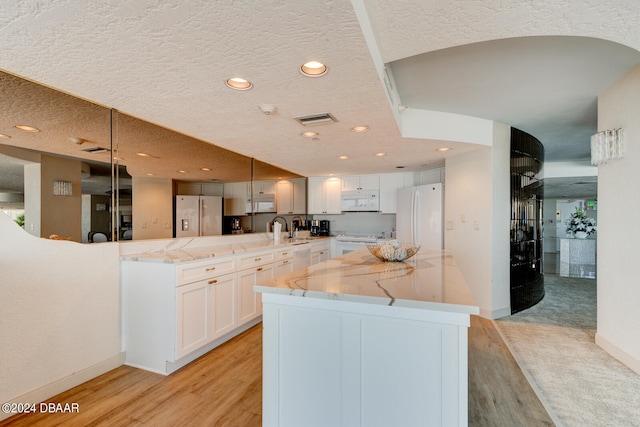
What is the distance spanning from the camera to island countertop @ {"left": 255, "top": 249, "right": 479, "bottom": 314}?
1.16m

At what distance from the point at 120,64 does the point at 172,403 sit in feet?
6.86

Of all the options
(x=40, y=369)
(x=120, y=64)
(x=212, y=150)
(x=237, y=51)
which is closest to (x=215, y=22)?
(x=237, y=51)

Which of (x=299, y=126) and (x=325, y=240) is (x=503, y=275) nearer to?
(x=325, y=240)

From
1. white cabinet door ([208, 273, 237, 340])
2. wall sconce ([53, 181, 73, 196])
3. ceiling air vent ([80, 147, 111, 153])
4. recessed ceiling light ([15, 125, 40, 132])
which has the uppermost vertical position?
recessed ceiling light ([15, 125, 40, 132])

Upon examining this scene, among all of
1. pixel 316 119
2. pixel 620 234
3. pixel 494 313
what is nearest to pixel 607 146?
pixel 620 234

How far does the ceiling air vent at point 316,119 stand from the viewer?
2289mm

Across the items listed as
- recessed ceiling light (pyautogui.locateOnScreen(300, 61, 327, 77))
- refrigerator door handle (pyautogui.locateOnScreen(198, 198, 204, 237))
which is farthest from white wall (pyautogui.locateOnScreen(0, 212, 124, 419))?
recessed ceiling light (pyautogui.locateOnScreen(300, 61, 327, 77))

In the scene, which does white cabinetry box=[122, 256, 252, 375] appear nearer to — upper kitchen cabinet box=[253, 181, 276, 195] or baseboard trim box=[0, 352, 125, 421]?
baseboard trim box=[0, 352, 125, 421]

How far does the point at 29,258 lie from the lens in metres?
1.87

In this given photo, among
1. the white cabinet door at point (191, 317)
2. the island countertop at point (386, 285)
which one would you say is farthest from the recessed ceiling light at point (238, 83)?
the white cabinet door at point (191, 317)

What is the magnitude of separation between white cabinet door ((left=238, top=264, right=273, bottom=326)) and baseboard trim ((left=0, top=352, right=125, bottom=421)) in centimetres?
104

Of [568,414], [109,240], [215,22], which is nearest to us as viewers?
[215,22]

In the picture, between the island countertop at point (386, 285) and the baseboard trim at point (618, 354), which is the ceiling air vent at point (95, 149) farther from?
the baseboard trim at point (618, 354)

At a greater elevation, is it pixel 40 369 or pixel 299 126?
pixel 299 126
